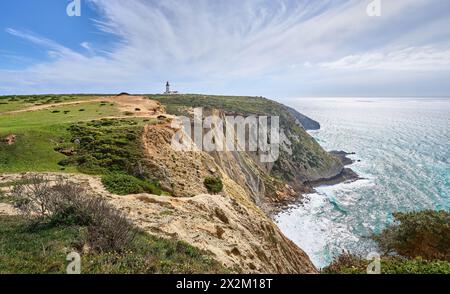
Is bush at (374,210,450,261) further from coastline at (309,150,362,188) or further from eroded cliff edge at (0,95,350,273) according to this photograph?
coastline at (309,150,362,188)

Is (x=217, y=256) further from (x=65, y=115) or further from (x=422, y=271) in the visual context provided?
(x=65, y=115)

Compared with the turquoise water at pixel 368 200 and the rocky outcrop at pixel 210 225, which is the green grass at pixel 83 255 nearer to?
the rocky outcrop at pixel 210 225

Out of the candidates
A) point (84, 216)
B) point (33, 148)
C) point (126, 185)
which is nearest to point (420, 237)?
point (126, 185)

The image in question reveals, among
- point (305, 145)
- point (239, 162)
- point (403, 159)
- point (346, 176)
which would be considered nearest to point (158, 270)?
point (239, 162)

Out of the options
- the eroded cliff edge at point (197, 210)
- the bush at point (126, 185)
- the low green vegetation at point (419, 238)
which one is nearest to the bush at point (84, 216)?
the eroded cliff edge at point (197, 210)

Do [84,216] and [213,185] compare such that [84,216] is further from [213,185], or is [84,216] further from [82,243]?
[213,185]

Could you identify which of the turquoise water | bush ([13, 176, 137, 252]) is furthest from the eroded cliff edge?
the turquoise water
